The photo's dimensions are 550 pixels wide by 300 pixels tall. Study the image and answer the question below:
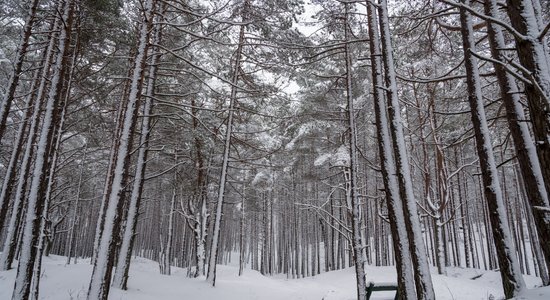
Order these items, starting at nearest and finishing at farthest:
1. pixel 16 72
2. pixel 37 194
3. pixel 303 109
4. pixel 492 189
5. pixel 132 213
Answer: pixel 492 189 < pixel 37 194 < pixel 16 72 < pixel 132 213 < pixel 303 109

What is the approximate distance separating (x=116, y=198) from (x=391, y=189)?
5.20 metres

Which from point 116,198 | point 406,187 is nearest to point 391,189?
point 406,187

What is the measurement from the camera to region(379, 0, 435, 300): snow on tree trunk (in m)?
4.88

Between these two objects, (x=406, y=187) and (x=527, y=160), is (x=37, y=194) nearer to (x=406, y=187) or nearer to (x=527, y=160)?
(x=406, y=187)

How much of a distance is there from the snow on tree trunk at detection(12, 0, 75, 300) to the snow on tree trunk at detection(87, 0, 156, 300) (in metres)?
1.45

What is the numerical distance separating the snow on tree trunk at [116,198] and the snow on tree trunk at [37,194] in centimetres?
145

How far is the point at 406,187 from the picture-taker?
5.43 metres

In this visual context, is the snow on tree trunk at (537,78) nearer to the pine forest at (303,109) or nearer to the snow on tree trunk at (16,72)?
the pine forest at (303,109)

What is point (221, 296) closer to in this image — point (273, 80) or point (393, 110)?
point (393, 110)

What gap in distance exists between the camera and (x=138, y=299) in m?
7.67

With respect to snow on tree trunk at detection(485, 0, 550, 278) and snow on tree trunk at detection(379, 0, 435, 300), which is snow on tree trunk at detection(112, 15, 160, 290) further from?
snow on tree trunk at detection(485, 0, 550, 278)

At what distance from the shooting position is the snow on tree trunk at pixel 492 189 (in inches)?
175

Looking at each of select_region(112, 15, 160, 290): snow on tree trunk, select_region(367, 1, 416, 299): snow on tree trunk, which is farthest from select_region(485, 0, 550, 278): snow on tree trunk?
select_region(112, 15, 160, 290): snow on tree trunk

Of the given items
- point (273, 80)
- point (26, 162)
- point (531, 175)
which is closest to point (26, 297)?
point (26, 162)
